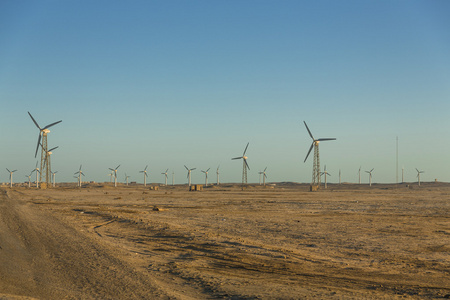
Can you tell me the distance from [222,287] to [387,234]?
15438 millimetres

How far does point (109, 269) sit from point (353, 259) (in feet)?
31.7

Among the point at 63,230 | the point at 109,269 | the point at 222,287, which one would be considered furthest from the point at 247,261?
the point at 63,230

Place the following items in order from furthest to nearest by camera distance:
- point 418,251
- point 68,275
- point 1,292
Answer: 1. point 418,251
2. point 68,275
3. point 1,292

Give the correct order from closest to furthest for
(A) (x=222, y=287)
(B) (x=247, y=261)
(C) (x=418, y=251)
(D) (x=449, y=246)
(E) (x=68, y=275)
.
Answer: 1. (A) (x=222, y=287)
2. (E) (x=68, y=275)
3. (B) (x=247, y=261)
4. (C) (x=418, y=251)
5. (D) (x=449, y=246)

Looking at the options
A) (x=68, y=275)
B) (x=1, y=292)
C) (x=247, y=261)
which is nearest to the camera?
(x=1, y=292)

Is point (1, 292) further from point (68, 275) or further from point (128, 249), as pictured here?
point (128, 249)

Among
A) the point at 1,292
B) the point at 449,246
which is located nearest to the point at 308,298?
the point at 1,292

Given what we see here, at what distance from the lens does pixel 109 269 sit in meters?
14.5

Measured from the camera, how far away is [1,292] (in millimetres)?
11344

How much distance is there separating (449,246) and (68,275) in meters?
17.2

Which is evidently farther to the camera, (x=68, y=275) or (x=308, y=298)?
(x=68, y=275)

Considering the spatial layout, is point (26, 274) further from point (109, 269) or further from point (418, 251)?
point (418, 251)

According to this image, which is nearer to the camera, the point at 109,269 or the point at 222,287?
the point at 222,287

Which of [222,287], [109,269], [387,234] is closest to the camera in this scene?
[222,287]
